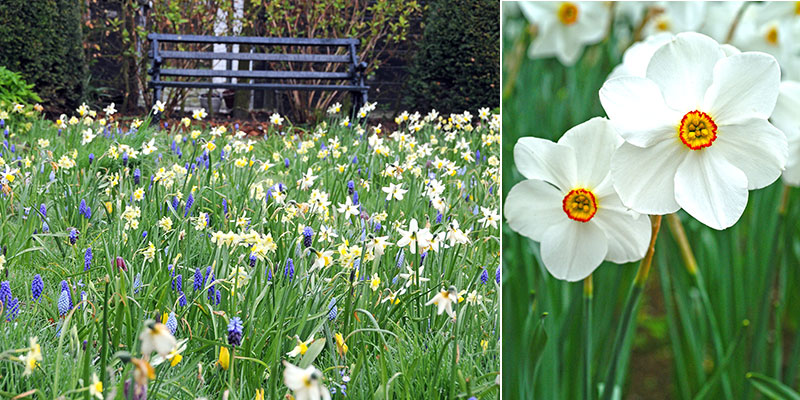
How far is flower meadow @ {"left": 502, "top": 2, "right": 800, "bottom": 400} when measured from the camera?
1.72ft

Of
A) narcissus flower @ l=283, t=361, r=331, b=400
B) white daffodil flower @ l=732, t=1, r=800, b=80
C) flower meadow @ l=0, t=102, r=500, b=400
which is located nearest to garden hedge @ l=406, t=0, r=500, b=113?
flower meadow @ l=0, t=102, r=500, b=400

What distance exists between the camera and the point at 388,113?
7.37m

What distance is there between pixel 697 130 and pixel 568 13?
15.0 inches

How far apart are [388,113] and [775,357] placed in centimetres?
648

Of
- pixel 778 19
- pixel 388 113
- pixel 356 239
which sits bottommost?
pixel 356 239

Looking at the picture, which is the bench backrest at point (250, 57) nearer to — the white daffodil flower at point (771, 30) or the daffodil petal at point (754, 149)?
the white daffodil flower at point (771, 30)

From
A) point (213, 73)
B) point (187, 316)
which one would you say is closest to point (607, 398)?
point (187, 316)

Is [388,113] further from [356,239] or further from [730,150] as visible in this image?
[730,150]

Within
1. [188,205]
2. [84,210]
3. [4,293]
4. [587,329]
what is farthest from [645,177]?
[84,210]

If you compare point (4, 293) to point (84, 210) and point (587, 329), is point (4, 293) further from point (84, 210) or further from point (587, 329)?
point (587, 329)

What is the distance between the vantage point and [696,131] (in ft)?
1.75

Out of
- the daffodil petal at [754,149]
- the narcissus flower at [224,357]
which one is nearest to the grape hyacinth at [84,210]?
the narcissus flower at [224,357]

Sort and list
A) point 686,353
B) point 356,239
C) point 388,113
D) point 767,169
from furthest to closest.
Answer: point 388,113 < point 356,239 < point 686,353 < point 767,169

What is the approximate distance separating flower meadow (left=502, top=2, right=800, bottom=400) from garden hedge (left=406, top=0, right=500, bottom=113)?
455 centimetres
